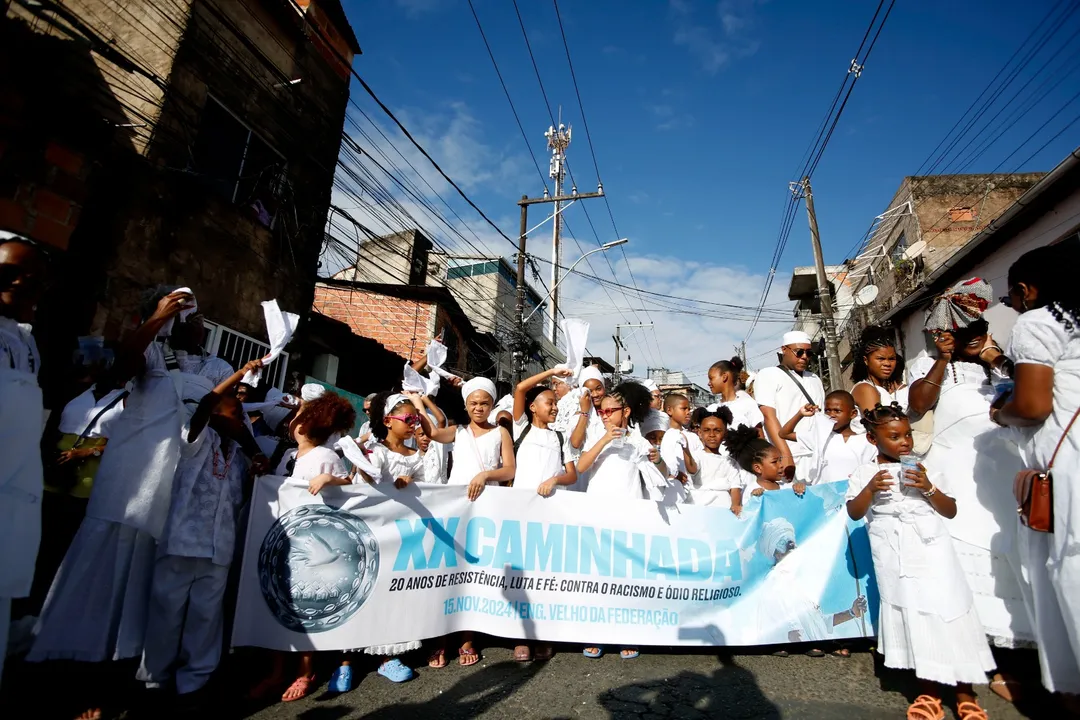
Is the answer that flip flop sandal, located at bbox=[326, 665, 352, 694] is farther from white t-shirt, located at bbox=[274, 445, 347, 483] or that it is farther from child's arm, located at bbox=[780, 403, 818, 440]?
child's arm, located at bbox=[780, 403, 818, 440]

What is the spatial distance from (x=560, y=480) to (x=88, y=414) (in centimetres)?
311

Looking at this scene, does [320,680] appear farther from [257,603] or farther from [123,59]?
[123,59]

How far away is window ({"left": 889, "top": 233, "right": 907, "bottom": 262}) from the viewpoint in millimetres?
17781

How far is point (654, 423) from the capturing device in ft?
15.7

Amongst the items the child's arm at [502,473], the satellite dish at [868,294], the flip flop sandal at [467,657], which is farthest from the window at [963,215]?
the flip flop sandal at [467,657]

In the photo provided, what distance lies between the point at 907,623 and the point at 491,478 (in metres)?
2.43

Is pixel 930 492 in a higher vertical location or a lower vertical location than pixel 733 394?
lower

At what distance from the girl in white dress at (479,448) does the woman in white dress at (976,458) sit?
8.52 feet

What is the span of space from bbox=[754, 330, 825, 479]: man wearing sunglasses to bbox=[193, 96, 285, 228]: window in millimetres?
7703

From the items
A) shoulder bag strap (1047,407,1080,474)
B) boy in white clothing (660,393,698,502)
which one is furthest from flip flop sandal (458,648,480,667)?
shoulder bag strap (1047,407,1080,474)

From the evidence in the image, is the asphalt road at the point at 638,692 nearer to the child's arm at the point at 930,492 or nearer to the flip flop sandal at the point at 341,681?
the flip flop sandal at the point at 341,681

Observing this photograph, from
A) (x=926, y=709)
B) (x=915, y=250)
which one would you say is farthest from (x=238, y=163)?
(x=915, y=250)

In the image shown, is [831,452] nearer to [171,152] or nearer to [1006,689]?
[1006,689]

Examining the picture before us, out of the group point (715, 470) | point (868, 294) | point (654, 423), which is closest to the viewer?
point (715, 470)
